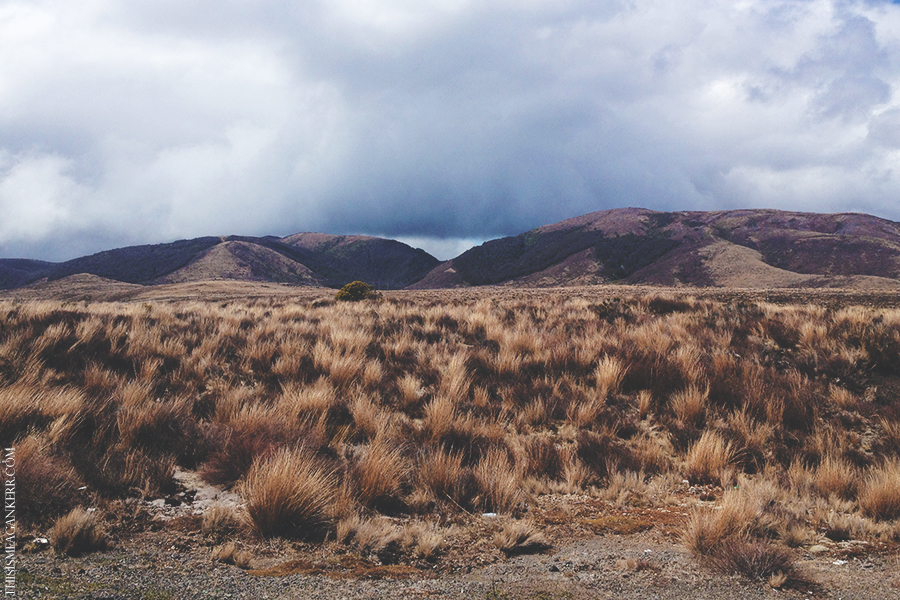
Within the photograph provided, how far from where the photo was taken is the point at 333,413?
5.82m

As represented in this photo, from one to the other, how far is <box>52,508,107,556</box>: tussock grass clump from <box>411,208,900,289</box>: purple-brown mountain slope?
7707cm

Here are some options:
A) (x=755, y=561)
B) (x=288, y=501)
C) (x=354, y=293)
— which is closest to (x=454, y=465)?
(x=288, y=501)

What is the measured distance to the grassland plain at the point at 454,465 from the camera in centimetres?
294

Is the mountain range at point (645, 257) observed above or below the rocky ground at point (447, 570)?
above

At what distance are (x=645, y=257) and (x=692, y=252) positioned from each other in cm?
1279

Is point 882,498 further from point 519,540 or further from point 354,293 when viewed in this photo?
point 354,293

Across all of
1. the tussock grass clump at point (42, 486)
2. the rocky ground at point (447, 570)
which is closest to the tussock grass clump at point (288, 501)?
the rocky ground at point (447, 570)

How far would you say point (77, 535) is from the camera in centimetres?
290

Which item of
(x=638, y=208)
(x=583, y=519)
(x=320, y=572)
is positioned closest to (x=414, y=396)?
(x=583, y=519)

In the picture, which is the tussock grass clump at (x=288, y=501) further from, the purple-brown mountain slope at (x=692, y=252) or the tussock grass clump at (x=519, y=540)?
the purple-brown mountain slope at (x=692, y=252)

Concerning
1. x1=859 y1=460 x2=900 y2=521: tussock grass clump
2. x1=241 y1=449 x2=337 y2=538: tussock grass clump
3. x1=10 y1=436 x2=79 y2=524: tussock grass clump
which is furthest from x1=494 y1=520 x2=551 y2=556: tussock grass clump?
x1=10 y1=436 x2=79 y2=524: tussock grass clump

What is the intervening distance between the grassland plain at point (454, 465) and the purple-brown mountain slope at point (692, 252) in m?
70.1

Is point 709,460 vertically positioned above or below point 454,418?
below

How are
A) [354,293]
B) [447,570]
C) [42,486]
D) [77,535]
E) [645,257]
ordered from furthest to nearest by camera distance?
1. [645,257]
2. [354,293]
3. [42,486]
4. [447,570]
5. [77,535]
